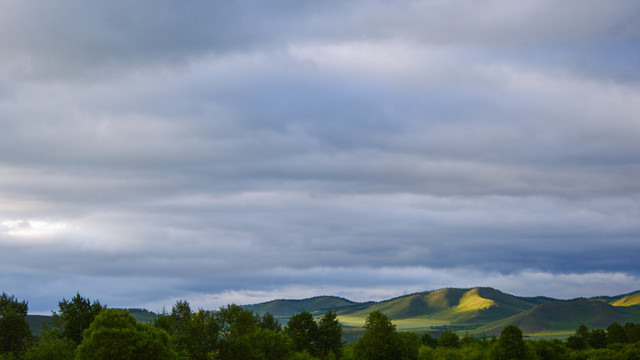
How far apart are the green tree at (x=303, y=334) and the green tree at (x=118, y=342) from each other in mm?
62310

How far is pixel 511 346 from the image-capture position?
153m

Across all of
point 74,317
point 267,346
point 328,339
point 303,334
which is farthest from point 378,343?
point 74,317

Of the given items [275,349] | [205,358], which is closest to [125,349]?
[205,358]

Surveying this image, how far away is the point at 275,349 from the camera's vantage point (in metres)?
143

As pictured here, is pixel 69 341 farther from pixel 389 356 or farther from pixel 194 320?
pixel 389 356

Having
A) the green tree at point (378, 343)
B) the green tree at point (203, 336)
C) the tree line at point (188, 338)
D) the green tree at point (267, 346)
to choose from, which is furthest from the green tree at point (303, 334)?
the green tree at point (203, 336)

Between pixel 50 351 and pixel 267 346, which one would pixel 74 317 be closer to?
pixel 50 351

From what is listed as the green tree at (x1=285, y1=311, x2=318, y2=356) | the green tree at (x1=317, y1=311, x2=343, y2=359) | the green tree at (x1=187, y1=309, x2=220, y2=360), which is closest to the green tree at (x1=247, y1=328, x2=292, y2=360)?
the green tree at (x1=187, y1=309, x2=220, y2=360)

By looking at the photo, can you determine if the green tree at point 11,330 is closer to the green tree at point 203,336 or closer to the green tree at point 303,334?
the green tree at point 203,336

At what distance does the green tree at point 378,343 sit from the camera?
15100 cm

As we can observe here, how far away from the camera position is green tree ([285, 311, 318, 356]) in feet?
544

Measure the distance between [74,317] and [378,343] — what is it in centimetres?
6588

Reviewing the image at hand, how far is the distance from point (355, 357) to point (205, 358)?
37499mm

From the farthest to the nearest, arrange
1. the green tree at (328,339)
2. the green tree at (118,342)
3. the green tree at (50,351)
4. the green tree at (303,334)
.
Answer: the green tree at (328,339)
the green tree at (303,334)
the green tree at (50,351)
the green tree at (118,342)
